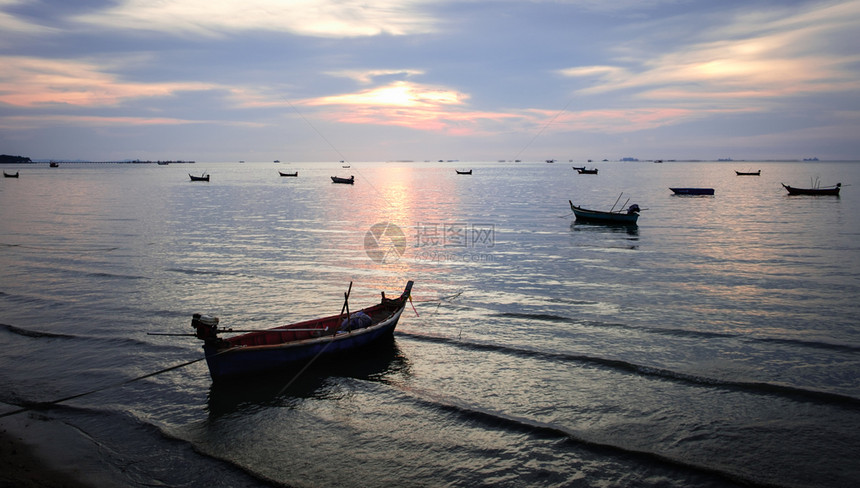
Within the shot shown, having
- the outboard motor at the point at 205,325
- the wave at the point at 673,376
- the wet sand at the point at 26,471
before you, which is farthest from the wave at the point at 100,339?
the wave at the point at 673,376

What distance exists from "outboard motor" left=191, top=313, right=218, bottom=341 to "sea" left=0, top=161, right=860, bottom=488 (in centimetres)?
88

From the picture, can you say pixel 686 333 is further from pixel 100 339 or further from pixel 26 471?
pixel 100 339

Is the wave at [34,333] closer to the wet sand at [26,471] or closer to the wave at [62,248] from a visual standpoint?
the wet sand at [26,471]

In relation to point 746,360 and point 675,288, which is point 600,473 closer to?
point 746,360

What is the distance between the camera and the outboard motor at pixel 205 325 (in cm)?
1034

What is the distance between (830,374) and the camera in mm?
11602

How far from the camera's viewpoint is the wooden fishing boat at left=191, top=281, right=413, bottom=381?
10672 millimetres

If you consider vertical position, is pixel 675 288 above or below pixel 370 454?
above

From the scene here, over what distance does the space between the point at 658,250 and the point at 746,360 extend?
56.1 feet

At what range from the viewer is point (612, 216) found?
39906 mm

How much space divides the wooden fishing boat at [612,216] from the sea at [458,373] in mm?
12023

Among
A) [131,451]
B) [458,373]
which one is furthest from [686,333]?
[131,451]

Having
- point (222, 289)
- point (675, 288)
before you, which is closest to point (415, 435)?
point (222, 289)

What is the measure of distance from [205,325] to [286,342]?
79.3 inches
